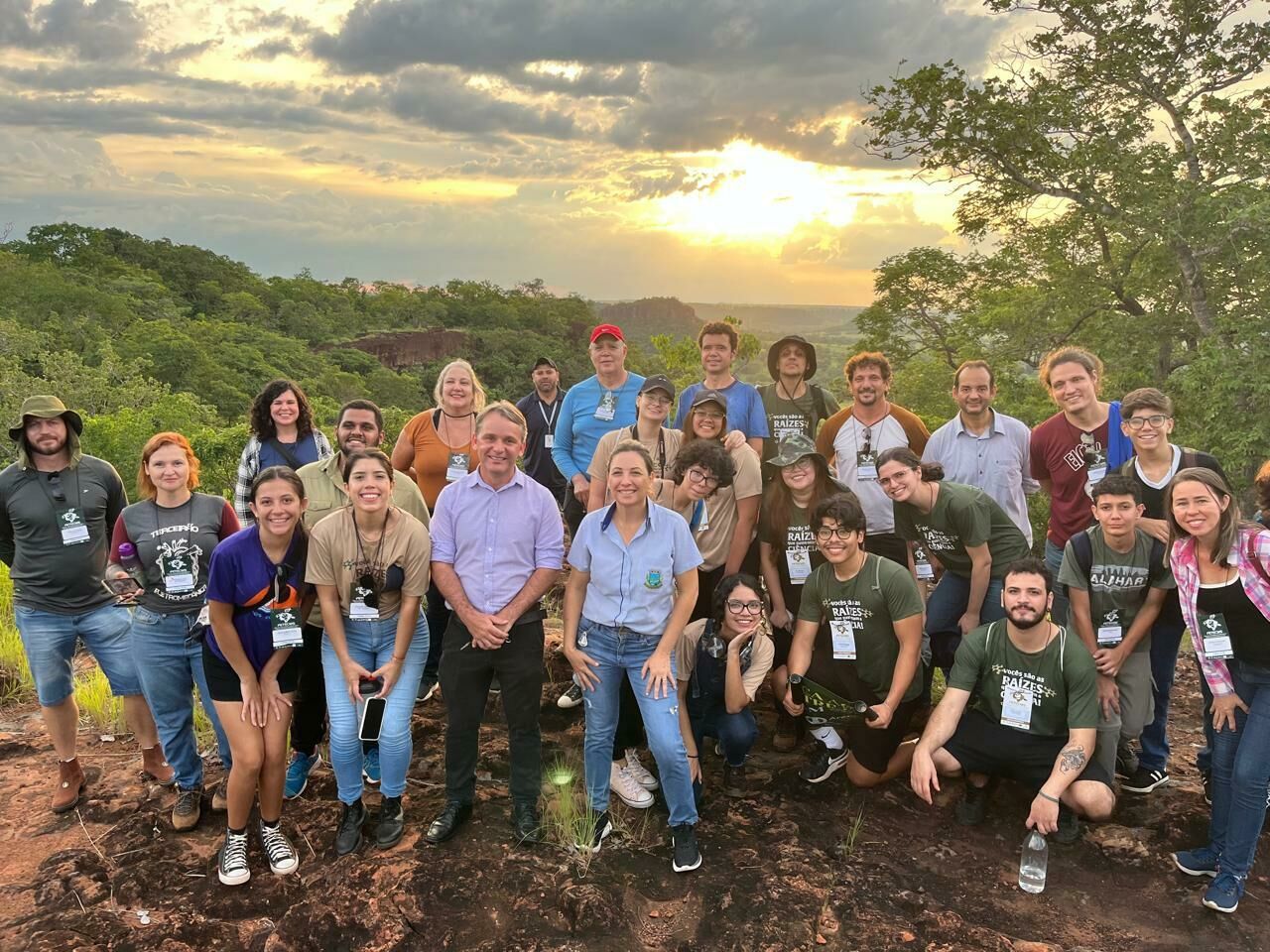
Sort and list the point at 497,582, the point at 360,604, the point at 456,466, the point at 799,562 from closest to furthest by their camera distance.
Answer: the point at 360,604 → the point at 497,582 → the point at 799,562 → the point at 456,466

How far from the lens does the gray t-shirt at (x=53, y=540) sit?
14.1ft

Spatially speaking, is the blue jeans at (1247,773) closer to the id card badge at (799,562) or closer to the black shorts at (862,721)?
the black shorts at (862,721)

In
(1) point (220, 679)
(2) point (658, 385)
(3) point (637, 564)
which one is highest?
(2) point (658, 385)

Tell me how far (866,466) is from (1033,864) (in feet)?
7.44

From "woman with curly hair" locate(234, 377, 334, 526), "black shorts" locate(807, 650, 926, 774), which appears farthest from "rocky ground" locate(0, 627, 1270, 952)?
"woman with curly hair" locate(234, 377, 334, 526)

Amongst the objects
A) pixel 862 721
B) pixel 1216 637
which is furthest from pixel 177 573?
pixel 1216 637

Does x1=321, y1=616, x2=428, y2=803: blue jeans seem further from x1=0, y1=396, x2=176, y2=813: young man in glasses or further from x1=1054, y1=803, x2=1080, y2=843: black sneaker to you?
x1=1054, y1=803, x2=1080, y2=843: black sneaker

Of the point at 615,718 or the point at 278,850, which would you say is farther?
the point at 615,718

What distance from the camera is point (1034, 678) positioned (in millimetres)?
3939

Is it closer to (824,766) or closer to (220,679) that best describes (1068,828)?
(824,766)

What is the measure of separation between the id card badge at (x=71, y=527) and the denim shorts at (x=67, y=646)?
1.30 feet

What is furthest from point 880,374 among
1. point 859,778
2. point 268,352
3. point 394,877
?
point 268,352

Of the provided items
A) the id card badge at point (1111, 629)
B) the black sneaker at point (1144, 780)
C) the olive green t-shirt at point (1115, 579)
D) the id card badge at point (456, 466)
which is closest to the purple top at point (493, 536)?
the id card badge at point (456, 466)

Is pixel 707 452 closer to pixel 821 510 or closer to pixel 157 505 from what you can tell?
pixel 821 510
